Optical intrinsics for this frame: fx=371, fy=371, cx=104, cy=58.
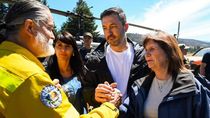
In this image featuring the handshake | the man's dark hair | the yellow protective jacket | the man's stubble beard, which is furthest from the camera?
the man's dark hair

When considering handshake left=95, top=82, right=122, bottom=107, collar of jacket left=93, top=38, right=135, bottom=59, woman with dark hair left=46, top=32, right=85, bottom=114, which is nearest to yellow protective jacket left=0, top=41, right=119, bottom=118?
handshake left=95, top=82, right=122, bottom=107

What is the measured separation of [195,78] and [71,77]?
2010 mm

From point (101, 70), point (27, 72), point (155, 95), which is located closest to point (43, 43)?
point (27, 72)

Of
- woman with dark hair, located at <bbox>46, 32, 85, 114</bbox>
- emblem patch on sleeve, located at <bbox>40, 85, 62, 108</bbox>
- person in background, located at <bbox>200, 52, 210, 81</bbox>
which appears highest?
emblem patch on sleeve, located at <bbox>40, 85, 62, 108</bbox>

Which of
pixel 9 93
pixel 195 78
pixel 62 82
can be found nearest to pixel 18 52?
pixel 9 93

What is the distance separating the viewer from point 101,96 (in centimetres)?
320

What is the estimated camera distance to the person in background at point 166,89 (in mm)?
3189

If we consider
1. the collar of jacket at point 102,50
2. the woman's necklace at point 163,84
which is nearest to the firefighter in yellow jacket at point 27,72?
the woman's necklace at point 163,84

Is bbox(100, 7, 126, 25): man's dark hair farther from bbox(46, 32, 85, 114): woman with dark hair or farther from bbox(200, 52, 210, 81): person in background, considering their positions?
bbox(200, 52, 210, 81): person in background

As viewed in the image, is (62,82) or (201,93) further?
(62,82)

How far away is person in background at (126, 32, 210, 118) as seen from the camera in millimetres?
3189

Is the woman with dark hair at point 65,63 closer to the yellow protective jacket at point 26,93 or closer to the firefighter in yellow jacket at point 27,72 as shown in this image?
the firefighter in yellow jacket at point 27,72

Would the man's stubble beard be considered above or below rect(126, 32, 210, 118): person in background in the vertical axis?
above

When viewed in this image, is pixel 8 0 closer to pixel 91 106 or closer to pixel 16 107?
pixel 91 106
